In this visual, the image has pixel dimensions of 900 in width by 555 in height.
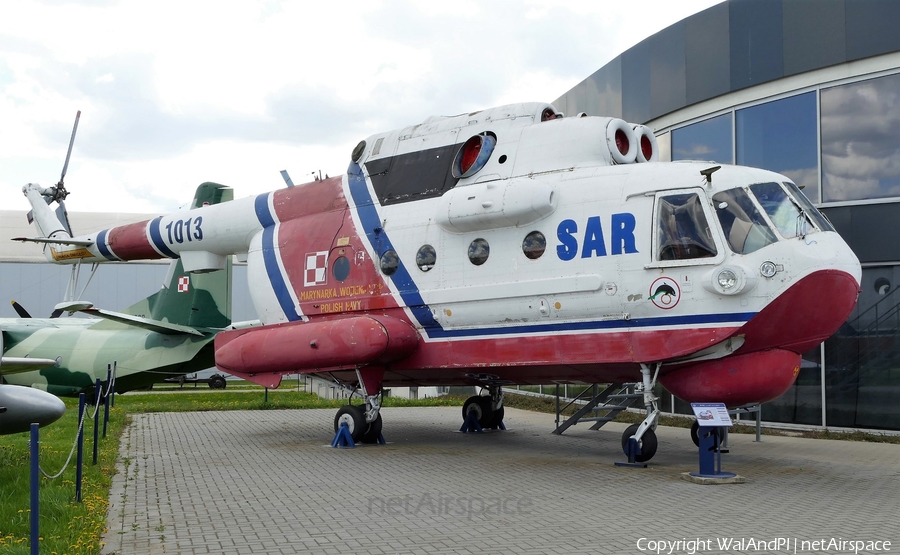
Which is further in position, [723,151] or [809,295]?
[723,151]

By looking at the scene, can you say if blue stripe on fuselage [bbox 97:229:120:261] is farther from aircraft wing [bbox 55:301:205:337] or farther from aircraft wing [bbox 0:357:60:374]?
aircraft wing [bbox 0:357:60:374]

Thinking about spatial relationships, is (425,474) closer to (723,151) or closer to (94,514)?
(94,514)

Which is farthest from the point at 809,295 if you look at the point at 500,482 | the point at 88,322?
the point at 88,322

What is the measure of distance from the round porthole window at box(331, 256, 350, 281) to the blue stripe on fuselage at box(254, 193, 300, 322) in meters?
1.11

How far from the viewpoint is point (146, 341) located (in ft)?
59.3

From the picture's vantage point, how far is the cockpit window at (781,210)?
9.07 m

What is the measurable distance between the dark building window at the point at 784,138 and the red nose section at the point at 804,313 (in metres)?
5.62

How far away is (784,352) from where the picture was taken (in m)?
9.27

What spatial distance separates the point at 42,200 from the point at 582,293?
1317 centimetres

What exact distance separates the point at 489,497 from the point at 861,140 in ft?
32.0

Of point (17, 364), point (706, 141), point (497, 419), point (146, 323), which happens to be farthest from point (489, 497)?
point (706, 141)

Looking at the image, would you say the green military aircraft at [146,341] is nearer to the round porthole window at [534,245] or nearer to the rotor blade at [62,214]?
the rotor blade at [62,214]

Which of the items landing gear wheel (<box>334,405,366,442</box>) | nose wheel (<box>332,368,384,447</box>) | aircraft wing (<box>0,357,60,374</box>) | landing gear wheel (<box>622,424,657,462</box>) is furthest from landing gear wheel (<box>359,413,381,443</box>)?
aircraft wing (<box>0,357,60,374</box>)

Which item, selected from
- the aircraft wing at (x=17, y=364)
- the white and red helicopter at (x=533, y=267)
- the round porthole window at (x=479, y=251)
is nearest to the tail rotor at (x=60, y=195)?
the white and red helicopter at (x=533, y=267)
